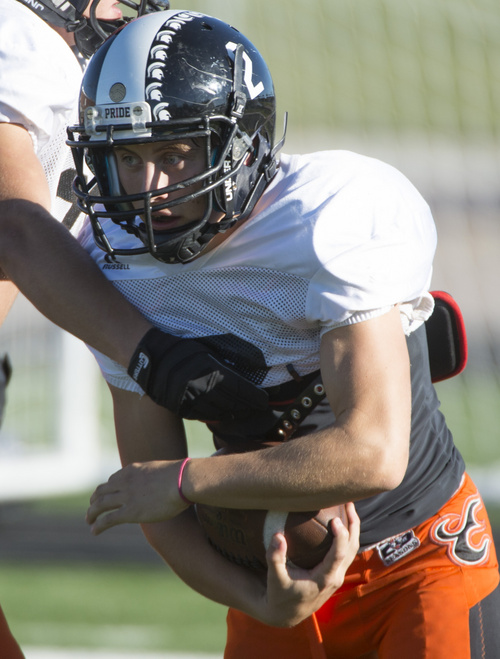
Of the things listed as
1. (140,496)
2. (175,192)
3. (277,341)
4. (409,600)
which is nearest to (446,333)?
(277,341)

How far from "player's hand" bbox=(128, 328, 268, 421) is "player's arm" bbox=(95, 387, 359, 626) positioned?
0.13 meters

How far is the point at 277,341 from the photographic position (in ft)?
6.01

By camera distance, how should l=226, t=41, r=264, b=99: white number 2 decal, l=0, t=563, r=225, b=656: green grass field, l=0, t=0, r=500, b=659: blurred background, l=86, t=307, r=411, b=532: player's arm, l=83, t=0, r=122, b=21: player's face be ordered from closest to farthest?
l=86, t=307, r=411, b=532: player's arm
l=226, t=41, r=264, b=99: white number 2 decal
l=83, t=0, r=122, b=21: player's face
l=0, t=563, r=225, b=656: green grass field
l=0, t=0, r=500, b=659: blurred background

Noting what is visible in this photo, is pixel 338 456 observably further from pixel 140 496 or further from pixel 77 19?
pixel 77 19

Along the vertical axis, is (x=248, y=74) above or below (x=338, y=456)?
above

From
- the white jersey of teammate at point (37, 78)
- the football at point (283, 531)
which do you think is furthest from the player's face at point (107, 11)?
the football at point (283, 531)

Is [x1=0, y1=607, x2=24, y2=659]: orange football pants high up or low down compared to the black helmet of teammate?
down

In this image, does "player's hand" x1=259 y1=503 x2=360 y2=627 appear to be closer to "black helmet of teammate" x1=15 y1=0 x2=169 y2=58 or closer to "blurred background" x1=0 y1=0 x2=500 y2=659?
"black helmet of teammate" x1=15 y1=0 x2=169 y2=58

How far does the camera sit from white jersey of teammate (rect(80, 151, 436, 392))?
1.66m

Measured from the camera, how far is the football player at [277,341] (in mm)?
1633

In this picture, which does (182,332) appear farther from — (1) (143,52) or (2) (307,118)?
(2) (307,118)

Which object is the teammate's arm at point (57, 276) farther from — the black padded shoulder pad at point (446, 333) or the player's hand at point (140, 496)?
the black padded shoulder pad at point (446, 333)

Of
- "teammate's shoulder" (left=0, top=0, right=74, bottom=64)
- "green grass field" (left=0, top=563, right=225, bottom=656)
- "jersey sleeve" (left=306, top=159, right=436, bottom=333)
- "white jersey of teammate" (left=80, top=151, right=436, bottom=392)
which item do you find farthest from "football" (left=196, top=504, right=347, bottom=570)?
"green grass field" (left=0, top=563, right=225, bottom=656)

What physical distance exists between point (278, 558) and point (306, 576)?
9 centimetres
